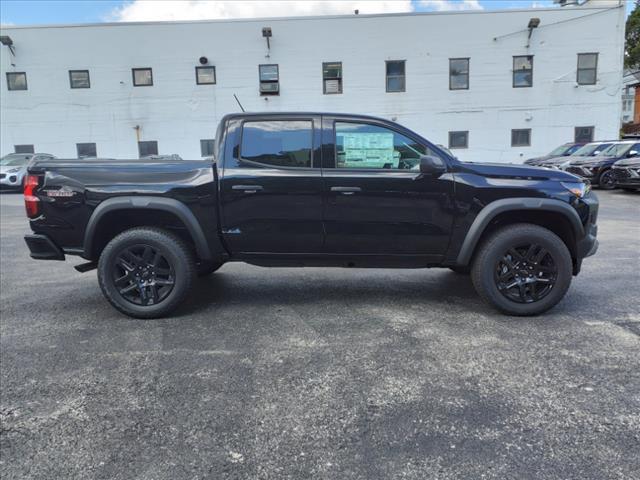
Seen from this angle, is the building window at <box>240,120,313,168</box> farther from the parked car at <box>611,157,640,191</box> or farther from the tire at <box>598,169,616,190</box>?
the tire at <box>598,169,616,190</box>

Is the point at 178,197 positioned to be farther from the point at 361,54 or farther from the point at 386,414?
the point at 361,54

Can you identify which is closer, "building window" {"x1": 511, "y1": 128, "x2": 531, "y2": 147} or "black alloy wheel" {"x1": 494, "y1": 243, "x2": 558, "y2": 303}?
"black alloy wheel" {"x1": 494, "y1": 243, "x2": 558, "y2": 303}

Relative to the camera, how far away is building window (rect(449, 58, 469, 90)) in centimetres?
2148

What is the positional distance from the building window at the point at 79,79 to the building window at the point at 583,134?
21753 millimetres

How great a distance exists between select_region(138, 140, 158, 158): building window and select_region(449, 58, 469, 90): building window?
43.9 feet

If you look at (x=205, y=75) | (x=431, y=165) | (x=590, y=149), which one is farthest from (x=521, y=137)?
(x=431, y=165)

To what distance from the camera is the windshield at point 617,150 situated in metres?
15.9

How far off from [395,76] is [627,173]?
34.8ft

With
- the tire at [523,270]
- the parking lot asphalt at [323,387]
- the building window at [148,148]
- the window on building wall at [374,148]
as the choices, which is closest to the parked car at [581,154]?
the parking lot asphalt at [323,387]

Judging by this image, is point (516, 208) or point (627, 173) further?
point (627, 173)

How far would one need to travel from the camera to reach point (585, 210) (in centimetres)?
427

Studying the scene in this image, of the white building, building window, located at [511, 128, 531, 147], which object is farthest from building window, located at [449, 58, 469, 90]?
building window, located at [511, 128, 531, 147]

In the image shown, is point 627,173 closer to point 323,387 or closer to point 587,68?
point 587,68

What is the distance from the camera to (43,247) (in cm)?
438
